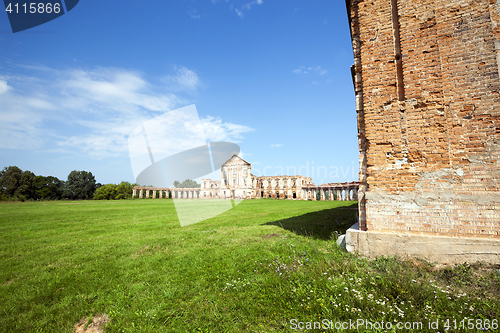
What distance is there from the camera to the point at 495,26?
5.01m

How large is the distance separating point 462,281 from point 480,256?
90 cm

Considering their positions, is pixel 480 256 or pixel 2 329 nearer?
pixel 2 329

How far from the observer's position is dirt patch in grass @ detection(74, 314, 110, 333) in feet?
12.0

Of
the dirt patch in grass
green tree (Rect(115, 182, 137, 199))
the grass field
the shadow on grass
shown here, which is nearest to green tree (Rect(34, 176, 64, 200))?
green tree (Rect(115, 182, 137, 199))

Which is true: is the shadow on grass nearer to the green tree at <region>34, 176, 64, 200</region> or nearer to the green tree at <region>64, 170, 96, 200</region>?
the green tree at <region>34, 176, 64, 200</region>

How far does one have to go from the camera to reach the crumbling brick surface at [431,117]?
4867 millimetres

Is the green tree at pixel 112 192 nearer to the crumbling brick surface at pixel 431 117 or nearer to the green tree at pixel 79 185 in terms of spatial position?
the green tree at pixel 79 185

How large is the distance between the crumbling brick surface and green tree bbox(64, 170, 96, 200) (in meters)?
83.9

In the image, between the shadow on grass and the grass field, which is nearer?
the grass field

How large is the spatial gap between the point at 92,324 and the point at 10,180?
79.1 m

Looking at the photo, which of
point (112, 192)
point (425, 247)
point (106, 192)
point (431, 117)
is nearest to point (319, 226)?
point (425, 247)

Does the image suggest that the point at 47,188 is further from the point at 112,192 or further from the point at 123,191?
the point at 123,191

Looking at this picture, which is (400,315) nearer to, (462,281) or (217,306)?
(462,281)

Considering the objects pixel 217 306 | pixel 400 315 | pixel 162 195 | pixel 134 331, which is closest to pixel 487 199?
pixel 400 315
